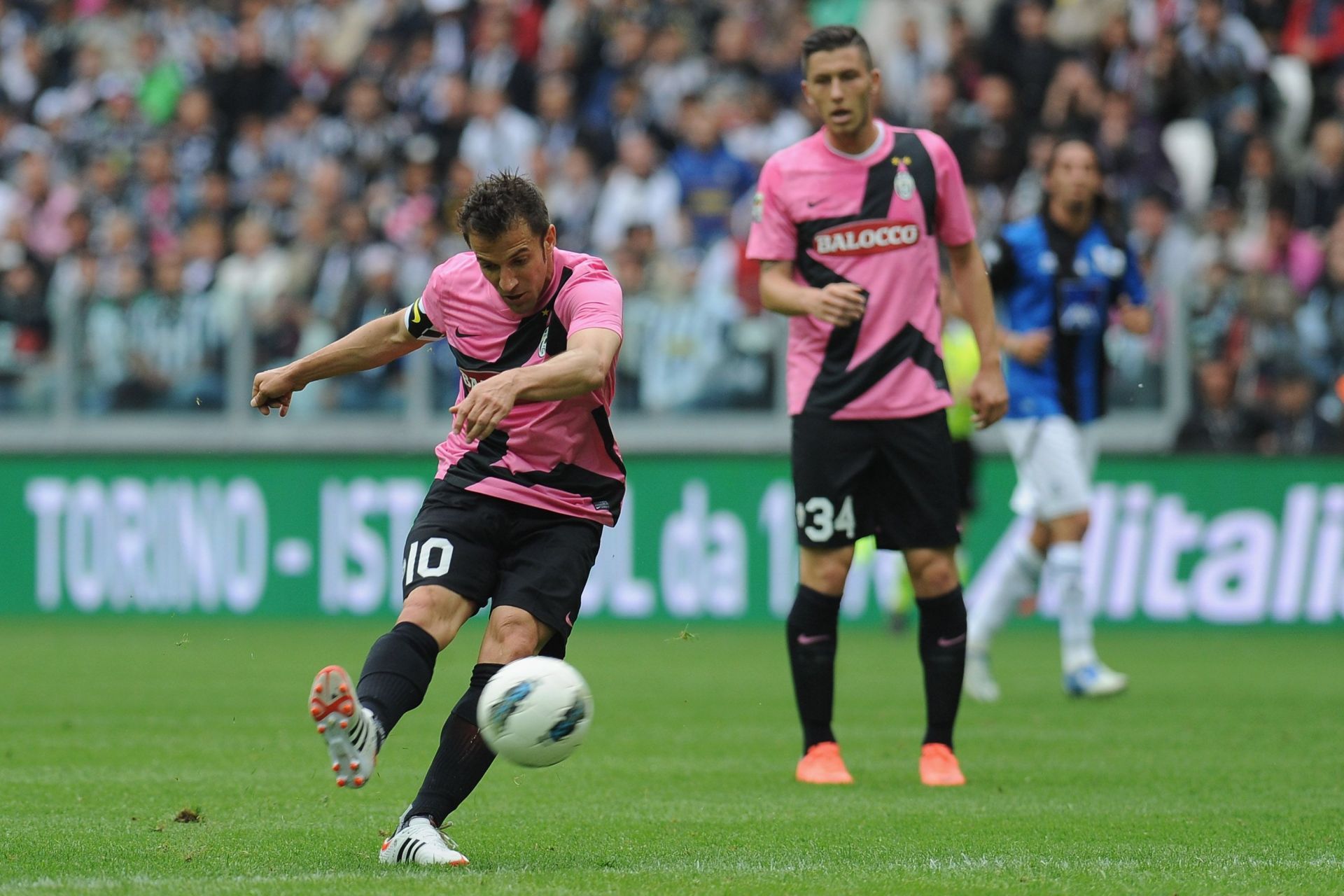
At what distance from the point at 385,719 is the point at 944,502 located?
278cm

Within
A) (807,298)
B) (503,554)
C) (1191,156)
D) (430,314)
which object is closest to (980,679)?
(807,298)

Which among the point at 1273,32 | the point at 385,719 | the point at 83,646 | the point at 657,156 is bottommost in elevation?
the point at 83,646

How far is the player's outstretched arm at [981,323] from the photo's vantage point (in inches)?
293

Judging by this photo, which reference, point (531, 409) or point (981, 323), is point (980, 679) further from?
point (531, 409)

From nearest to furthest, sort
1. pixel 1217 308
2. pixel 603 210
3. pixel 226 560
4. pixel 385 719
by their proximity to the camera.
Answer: pixel 385 719 < pixel 1217 308 < pixel 226 560 < pixel 603 210

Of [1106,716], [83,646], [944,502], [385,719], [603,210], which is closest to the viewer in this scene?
[385,719]

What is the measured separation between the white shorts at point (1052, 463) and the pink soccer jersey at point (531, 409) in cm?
480

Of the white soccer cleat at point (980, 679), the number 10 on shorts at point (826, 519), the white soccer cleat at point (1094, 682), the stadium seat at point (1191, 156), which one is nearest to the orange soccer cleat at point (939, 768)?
the number 10 on shorts at point (826, 519)

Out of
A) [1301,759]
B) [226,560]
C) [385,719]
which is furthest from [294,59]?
[385,719]

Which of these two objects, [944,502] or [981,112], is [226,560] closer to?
[981,112]

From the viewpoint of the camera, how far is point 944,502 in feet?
24.3

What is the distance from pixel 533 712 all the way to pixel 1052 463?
5559 millimetres

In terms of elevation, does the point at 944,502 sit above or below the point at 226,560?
above

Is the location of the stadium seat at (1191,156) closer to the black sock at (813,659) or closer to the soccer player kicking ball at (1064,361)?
the soccer player kicking ball at (1064,361)
